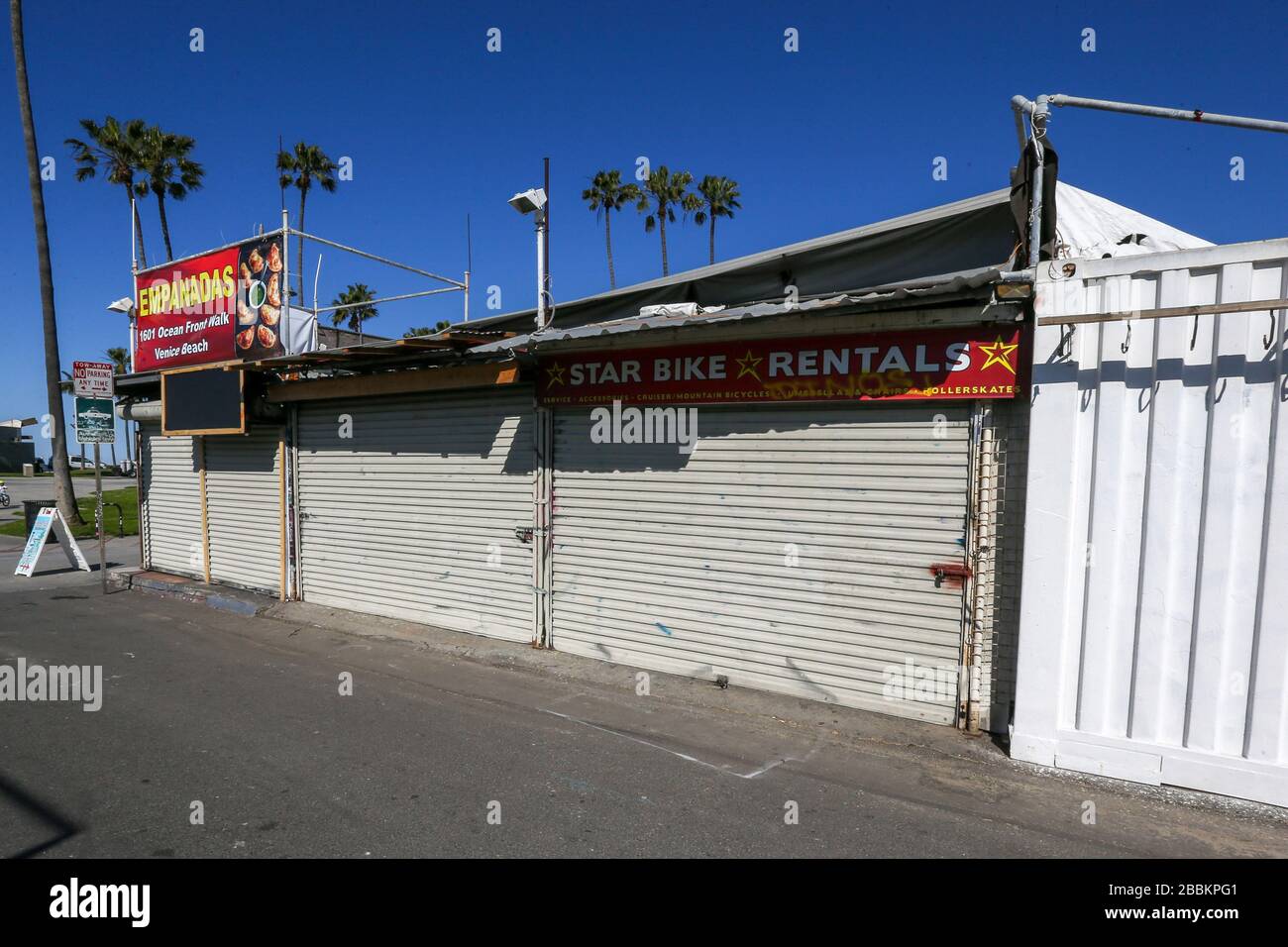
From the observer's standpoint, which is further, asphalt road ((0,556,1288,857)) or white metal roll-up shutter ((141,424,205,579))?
white metal roll-up shutter ((141,424,205,579))

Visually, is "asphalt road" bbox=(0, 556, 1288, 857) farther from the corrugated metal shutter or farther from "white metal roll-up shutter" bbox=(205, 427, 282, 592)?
"white metal roll-up shutter" bbox=(205, 427, 282, 592)

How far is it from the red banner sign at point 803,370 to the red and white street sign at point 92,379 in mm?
8248

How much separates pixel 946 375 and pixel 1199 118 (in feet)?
6.67

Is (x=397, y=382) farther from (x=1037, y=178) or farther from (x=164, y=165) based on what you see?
(x=164, y=165)

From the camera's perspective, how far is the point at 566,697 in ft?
20.8

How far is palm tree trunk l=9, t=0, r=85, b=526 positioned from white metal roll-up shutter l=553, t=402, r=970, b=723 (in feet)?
52.4

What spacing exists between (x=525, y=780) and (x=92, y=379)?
10736 mm

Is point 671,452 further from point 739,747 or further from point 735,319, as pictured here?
point 739,747

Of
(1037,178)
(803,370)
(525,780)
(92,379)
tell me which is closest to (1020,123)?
(1037,178)

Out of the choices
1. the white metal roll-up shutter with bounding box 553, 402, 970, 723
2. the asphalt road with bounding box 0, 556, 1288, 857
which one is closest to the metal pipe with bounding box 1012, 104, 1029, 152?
the white metal roll-up shutter with bounding box 553, 402, 970, 723

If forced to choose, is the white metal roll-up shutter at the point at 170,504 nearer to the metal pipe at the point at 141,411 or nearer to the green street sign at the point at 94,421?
the metal pipe at the point at 141,411

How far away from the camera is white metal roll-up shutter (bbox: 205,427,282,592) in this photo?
34.6 feet

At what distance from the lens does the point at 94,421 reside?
37.0ft

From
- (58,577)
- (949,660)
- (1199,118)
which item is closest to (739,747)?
(949,660)
